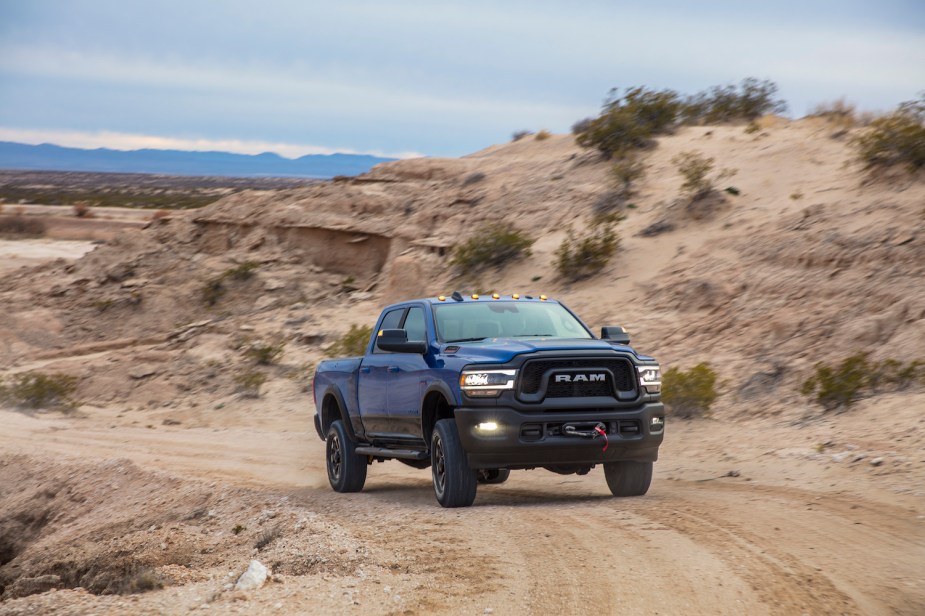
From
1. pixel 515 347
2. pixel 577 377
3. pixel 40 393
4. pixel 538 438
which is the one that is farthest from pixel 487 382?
pixel 40 393

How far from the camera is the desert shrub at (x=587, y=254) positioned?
25.2 meters

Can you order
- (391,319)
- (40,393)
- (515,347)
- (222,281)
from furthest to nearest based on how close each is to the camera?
(222,281)
(40,393)
(391,319)
(515,347)

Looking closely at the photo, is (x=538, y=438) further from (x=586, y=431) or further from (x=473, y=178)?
(x=473, y=178)

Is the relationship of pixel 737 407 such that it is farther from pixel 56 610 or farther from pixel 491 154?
pixel 491 154

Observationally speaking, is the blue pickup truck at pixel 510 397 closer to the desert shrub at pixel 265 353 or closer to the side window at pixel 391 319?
the side window at pixel 391 319

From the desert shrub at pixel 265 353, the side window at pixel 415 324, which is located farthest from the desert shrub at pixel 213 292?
the side window at pixel 415 324

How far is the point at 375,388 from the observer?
1211 cm

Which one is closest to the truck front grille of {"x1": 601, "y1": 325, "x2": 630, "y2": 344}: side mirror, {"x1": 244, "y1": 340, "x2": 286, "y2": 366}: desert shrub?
{"x1": 601, "y1": 325, "x2": 630, "y2": 344}: side mirror

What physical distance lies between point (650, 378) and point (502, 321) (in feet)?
5.37

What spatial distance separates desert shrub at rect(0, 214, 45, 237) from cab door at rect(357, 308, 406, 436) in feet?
184

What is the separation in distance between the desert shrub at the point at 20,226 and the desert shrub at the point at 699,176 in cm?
4608

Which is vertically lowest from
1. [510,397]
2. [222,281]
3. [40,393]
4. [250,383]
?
[40,393]

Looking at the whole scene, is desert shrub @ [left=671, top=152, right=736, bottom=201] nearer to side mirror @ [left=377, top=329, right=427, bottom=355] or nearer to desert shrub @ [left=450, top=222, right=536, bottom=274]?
desert shrub @ [left=450, top=222, right=536, bottom=274]

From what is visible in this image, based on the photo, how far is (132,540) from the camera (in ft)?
36.0
